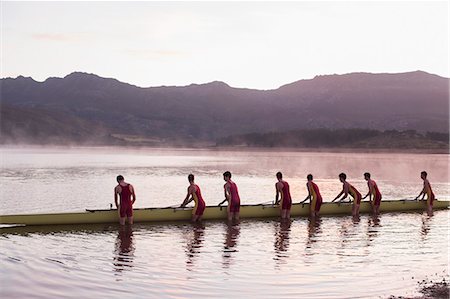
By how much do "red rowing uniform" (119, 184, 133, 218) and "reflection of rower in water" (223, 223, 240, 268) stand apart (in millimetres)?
3430

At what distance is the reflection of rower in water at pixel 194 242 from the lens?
52.2 ft

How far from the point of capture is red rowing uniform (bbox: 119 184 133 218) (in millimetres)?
20016

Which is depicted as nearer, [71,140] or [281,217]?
[281,217]

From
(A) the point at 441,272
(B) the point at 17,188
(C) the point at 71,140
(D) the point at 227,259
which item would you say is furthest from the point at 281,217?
(C) the point at 71,140

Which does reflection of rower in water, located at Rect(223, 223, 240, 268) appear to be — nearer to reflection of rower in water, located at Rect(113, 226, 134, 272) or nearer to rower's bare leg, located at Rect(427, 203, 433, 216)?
reflection of rower in water, located at Rect(113, 226, 134, 272)

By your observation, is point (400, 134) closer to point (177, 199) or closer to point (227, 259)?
point (177, 199)

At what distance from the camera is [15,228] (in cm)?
1981

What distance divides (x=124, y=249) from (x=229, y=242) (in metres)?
3.27

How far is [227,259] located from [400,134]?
130476mm

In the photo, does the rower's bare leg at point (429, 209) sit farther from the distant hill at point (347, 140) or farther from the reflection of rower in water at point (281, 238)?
the distant hill at point (347, 140)

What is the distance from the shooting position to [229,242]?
18266 millimetres

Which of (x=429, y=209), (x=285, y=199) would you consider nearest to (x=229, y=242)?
(x=285, y=199)

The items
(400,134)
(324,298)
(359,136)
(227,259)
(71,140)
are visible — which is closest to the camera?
(324,298)

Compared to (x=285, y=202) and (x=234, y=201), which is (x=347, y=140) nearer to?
(x=285, y=202)
